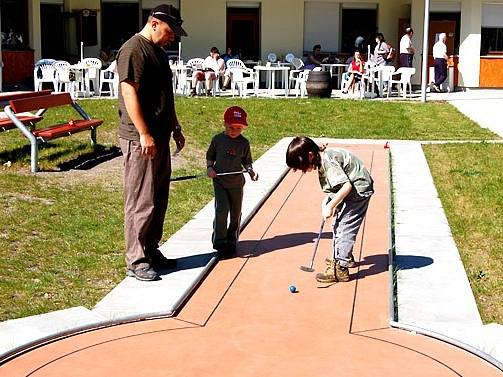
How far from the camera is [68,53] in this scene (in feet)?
88.9

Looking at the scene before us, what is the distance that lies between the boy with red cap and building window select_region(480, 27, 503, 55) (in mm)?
21721

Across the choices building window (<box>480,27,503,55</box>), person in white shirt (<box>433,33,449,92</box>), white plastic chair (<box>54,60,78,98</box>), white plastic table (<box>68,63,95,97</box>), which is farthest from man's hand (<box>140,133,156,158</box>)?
building window (<box>480,27,503,55</box>)

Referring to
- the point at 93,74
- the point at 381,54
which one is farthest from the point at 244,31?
the point at 93,74

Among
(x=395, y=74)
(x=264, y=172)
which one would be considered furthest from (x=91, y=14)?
(x=264, y=172)

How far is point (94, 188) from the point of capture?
10.2m

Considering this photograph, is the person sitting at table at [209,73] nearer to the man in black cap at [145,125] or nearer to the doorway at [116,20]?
the doorway at [116,20]

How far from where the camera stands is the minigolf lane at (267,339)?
4805 millimetres

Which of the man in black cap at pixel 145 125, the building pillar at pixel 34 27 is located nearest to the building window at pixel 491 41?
the building pillar at pixel 34 27

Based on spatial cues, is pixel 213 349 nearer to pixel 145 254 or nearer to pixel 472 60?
pixel 145 254

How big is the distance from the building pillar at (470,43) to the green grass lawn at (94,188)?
7447mm

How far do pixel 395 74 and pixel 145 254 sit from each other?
1812 centimetres

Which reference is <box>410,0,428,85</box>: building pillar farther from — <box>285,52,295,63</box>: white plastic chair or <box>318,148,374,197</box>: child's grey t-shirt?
<box>318,148,374,197</box>: child's grey t-shirt

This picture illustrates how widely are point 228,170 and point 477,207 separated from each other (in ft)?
11.4

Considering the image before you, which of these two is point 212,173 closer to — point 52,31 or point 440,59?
point 440,59
